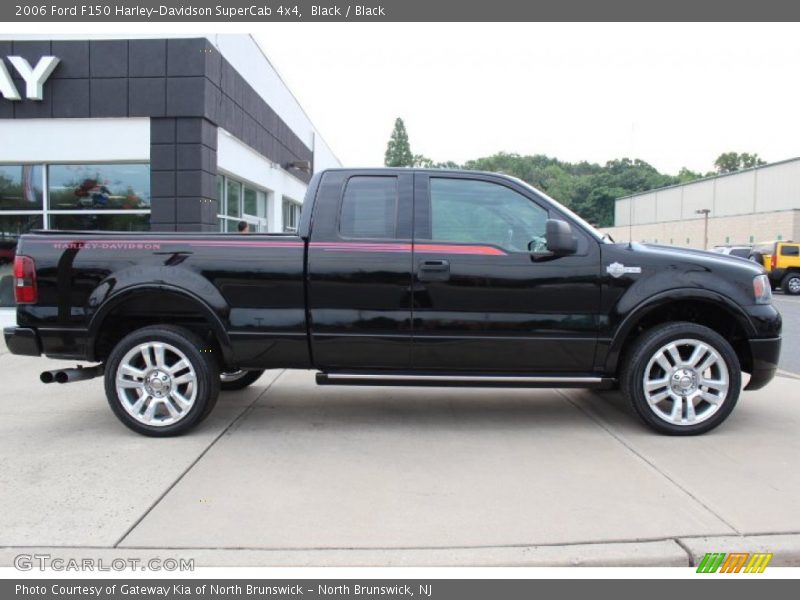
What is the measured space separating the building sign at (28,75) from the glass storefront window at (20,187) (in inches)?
49.3

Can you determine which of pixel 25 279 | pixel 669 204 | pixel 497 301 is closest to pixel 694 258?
pixel 497 301

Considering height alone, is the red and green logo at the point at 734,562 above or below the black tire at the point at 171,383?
below

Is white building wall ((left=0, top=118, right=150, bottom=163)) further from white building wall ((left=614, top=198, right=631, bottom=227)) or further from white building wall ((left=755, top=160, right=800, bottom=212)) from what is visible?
white building wall ((left=614, top=198, right=631, bottom=227))

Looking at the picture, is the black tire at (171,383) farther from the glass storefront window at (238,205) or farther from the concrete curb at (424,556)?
the glass storefront window at (238,205)

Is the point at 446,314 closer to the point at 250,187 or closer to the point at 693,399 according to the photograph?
the point at 693,399

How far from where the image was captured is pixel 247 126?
1438 cm

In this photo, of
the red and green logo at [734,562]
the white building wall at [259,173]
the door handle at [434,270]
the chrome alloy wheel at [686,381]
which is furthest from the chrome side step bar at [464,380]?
the white building wall at [259,173]

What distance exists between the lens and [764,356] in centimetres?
479

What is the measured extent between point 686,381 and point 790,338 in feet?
27.1

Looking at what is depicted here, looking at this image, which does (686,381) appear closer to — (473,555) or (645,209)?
(473,555)

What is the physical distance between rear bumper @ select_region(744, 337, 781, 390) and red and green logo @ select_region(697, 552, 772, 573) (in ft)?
6.90

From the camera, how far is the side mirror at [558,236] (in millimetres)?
4473

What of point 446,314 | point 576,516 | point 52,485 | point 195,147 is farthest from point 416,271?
point 195,147

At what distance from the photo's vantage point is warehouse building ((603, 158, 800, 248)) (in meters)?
42.5
